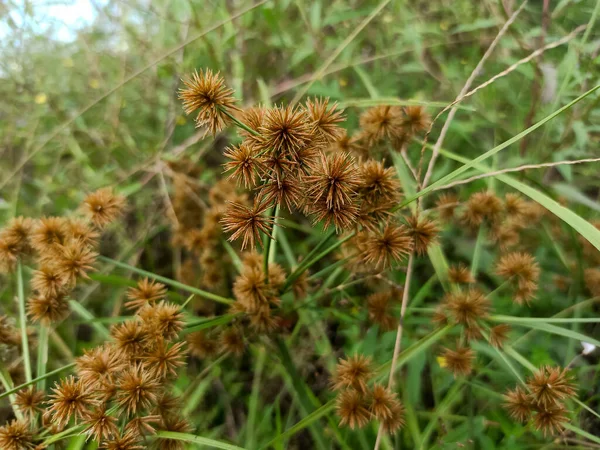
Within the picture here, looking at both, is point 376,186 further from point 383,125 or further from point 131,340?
point 131,340

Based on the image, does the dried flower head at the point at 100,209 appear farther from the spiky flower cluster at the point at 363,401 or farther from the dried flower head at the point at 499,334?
the dried flower head at the point at 499,334

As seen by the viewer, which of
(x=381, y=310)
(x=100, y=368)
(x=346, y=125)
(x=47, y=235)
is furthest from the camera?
(x=346, y=125)

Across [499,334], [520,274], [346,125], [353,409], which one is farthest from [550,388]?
[346,125]

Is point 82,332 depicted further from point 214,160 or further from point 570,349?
point 570,349

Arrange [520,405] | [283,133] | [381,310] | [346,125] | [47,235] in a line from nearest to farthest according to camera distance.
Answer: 1. [283,133]
2. [520,405]
3. [47,235]
4. [381,310]
5. [346,125]

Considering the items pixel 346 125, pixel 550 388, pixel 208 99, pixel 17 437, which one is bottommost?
pixel 17 437
